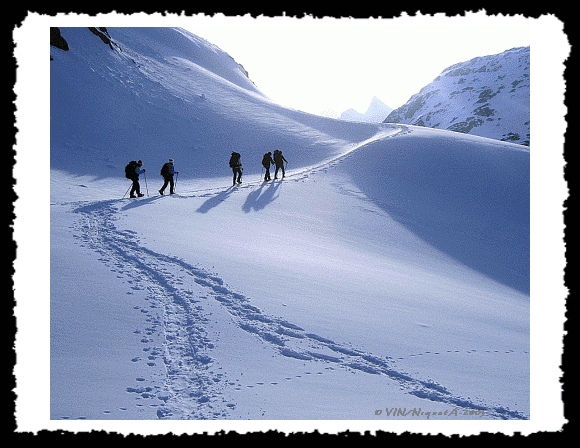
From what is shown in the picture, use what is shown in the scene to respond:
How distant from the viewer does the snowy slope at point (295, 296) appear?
4.31 meters

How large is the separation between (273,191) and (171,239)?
320 inches

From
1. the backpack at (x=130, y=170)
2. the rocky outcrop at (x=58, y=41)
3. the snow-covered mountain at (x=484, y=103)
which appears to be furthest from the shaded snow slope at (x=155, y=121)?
the snow-covered mountain at (x=484, y=103)

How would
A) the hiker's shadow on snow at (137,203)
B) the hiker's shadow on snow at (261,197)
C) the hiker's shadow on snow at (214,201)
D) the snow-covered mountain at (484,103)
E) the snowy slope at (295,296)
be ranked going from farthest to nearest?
1. the snow-covered mountain at (484,103)
2. the hiker's shadow on snow at (261,197)
3. the hiker's shadow on snow at (214,201)
4. the hiker's shadow on snow at (137,203)
5. the snowy slope at (295,296)

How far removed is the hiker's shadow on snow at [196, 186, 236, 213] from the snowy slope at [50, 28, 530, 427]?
0.35 ft

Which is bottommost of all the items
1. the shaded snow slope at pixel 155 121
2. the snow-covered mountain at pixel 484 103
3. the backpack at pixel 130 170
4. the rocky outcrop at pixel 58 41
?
the backpack at pixel 130 170

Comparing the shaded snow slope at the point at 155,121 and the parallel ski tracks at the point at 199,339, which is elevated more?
the shaded snow slope at the point at 155,121

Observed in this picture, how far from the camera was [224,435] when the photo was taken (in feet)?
10.4

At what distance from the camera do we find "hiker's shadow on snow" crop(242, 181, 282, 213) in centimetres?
1387

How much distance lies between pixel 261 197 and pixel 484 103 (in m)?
176

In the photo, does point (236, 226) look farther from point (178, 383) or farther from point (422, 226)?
point (422, 226)

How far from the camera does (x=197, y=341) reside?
17.0 feet

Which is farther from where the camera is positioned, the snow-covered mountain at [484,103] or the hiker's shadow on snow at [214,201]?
the snow-covered mountain at [484,103]

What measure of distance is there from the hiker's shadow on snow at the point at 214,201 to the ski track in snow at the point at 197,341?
484cm

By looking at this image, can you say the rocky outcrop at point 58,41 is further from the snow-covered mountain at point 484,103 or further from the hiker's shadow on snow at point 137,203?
the snow-covered mountain at point 484,103
